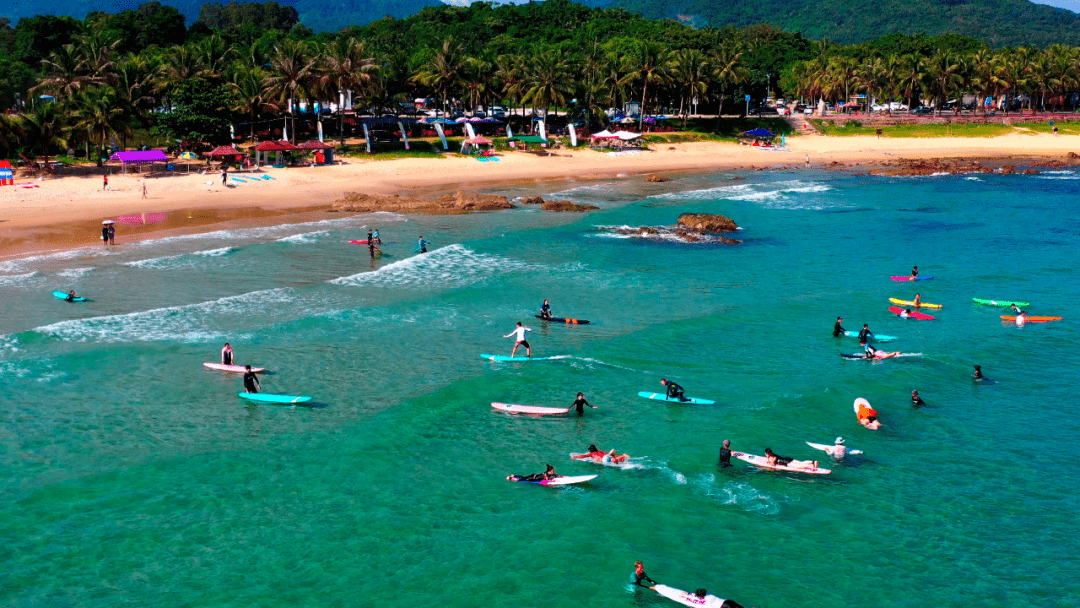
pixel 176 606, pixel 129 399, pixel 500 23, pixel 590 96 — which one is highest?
pixel 500 23

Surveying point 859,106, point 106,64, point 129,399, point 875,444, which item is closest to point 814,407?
point 875,444

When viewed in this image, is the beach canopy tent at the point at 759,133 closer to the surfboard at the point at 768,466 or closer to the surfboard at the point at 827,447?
the surfboard at the point at 827,447

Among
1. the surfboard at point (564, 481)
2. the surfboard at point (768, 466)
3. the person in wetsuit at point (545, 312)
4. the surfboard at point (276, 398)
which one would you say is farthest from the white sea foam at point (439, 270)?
the surfboard at point (768, 466)

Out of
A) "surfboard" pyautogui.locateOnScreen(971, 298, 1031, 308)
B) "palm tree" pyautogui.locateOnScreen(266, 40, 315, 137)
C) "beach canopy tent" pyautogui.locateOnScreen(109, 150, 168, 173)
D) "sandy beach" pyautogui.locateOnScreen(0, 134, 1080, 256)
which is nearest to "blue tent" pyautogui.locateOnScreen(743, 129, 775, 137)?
"sandy beach" pyautogui.locateOnScreen(0, 134, 1080, 256)

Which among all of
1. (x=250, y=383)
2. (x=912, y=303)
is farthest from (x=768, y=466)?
(x=912, y=303)

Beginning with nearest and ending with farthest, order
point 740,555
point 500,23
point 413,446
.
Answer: point 740,555, point 413,446, point 500,23

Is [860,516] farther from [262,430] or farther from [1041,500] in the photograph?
[262,430]

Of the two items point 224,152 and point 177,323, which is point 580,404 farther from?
point 224,152
